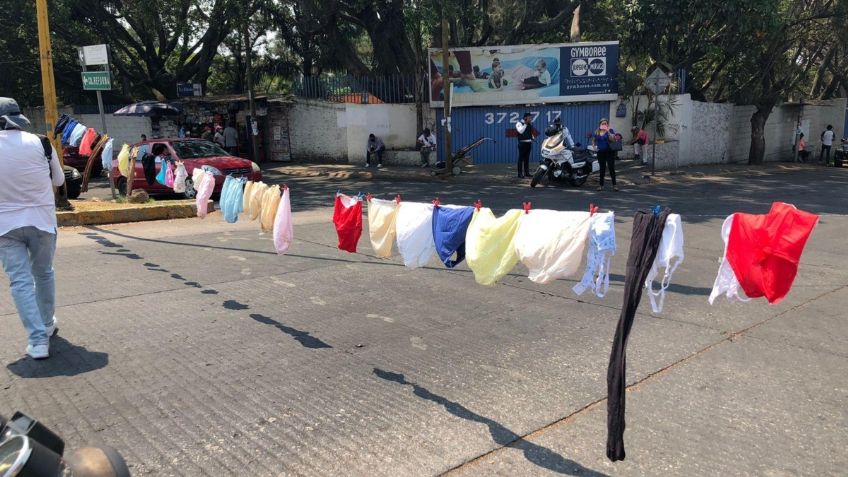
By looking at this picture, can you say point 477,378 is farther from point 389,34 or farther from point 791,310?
point 389,34

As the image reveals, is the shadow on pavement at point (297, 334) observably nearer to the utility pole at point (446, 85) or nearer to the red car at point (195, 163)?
the red car at point (195, 163)

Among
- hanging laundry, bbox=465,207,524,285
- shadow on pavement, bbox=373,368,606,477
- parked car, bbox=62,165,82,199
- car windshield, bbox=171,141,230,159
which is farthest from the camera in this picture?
car windshield, bbox=171,141,230,159

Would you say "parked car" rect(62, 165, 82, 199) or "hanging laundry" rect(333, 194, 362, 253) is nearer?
"hanging laundry" rect(333, 194, 362, 253)

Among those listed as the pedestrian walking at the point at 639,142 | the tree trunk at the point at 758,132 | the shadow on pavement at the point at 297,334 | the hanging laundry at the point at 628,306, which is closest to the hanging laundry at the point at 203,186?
the shadow on pavement at the point at 297,334

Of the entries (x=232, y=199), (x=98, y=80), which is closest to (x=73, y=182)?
(x=98, y=80)

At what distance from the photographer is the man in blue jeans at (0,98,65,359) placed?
14.5ft

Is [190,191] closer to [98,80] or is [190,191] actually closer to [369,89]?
[98,80]

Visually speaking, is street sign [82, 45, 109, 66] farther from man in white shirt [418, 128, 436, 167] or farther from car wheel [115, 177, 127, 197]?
man in white shirt [418, 128, 436, 167]

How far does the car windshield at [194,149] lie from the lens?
581 inches

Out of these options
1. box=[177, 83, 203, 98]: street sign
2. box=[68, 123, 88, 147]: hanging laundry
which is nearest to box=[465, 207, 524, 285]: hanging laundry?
box=[68, 123, 88, 147]: hanging laundry

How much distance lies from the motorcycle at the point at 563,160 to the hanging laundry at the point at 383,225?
37.6 feet

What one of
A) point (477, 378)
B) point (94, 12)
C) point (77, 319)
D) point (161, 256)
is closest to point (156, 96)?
point (94, 12)

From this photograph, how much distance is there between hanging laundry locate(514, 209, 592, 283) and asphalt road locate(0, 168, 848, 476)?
878 millimetres

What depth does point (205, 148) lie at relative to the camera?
15320 millimetres
